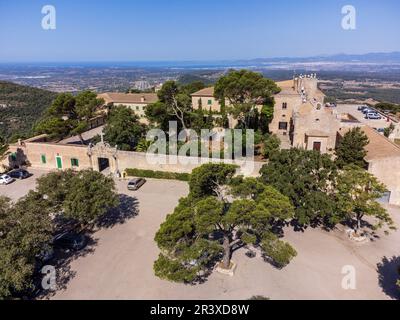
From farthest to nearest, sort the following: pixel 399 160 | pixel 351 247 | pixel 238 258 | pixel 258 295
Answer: pixel 399 160 → pixel 351 247 → pixel 238 258 → pixel 258 295

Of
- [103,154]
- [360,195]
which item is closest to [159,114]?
[103,154]

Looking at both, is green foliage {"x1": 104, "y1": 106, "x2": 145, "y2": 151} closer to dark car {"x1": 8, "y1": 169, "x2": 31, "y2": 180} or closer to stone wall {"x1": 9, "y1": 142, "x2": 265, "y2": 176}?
stone wall {"x1": 9, "y1": 142, "x2": 265, "y2": 176}

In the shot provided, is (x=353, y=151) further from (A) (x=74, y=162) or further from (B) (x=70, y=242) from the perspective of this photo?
(A) (x=74, y=162)
